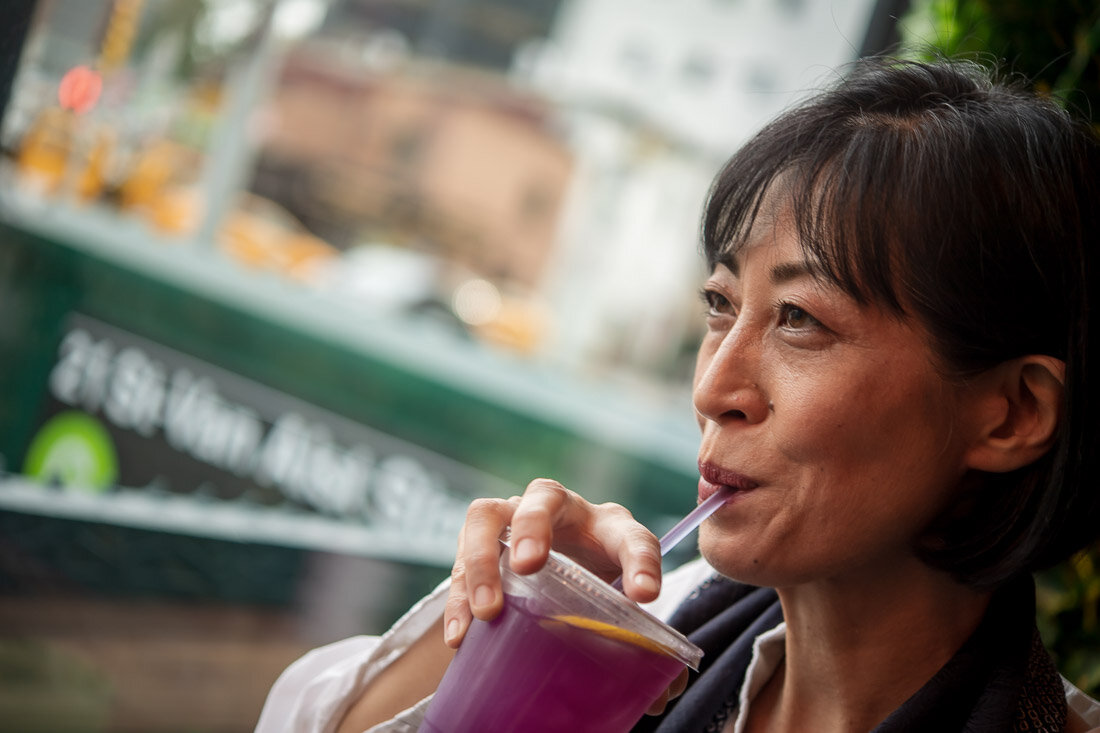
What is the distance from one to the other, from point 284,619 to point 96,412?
105cm

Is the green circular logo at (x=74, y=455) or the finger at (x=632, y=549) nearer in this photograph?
the finger at (x=632, y=549)

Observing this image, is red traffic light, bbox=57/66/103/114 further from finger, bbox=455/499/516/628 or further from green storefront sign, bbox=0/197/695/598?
finger, bbox=455/499/516/628

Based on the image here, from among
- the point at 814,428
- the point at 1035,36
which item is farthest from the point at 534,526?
the point at 1035,36

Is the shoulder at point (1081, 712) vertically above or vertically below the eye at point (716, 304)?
below

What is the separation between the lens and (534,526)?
0.91 metres

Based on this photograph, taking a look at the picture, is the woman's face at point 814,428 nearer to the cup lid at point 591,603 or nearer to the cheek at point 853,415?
the cheek at point 853,415

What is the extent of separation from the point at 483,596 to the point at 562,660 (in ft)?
0.29

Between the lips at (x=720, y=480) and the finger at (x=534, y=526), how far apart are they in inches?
6.4

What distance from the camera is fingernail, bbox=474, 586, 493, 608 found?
2.96 ft

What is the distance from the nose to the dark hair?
11 cm

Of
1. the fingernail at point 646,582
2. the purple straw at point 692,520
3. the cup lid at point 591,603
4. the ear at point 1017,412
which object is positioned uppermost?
the ear at point 1017,412

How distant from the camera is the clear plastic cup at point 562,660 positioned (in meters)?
0.85

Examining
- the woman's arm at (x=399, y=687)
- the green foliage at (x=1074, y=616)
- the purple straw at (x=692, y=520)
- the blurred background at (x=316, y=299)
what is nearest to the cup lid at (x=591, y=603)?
the purple straw at (x=692, y=520)

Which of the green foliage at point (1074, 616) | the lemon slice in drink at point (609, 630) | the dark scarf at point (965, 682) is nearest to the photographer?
the lemon slice in drink at point (609, 630)
